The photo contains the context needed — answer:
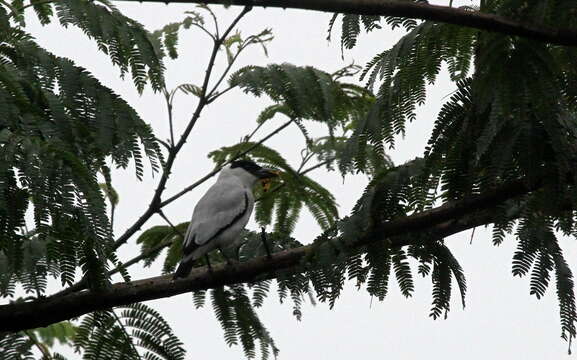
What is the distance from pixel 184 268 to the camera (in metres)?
5.14

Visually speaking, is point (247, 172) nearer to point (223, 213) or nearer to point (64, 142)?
point (223, 213)

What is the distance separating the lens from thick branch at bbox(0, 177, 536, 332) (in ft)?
12.4

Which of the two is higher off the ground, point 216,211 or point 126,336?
point 216,211

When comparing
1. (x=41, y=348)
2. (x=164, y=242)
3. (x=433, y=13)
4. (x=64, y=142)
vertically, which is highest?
(x=164, y=242)

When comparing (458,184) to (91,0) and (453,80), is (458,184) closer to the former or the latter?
(453,80)

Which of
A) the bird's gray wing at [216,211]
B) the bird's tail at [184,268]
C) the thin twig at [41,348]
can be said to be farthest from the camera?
the bird's gray wing at [216,211]

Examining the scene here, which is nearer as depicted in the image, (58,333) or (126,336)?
(126,336)

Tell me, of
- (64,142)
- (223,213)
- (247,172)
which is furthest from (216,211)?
(64,142)

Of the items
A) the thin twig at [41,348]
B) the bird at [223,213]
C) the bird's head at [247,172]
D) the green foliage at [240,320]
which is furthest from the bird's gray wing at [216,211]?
the thin twig at [41,348]

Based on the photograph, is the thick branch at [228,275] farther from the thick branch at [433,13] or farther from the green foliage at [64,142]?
the thick branch at [433,13]

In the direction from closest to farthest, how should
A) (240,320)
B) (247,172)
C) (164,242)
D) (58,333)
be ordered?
(240,320) → (164,242) → (58,333) → (247,172)

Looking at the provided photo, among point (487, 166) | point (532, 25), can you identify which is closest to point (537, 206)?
point (487, 166)

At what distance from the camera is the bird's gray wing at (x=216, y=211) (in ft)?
20.4

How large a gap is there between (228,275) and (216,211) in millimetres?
2718
